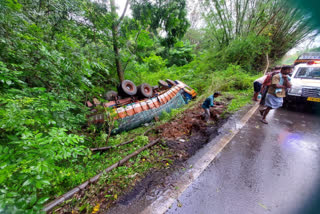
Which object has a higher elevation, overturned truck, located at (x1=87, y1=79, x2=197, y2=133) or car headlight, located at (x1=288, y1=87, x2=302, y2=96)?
overturned truck, located at (x1=87, y1=79, x2=197, y2=133)

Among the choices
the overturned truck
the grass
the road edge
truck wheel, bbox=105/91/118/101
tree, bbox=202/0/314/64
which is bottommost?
the road edge

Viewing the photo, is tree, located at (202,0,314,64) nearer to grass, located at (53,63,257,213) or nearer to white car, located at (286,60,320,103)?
white car, located at (286,60,320,103)

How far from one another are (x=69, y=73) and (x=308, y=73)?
8.13 meters

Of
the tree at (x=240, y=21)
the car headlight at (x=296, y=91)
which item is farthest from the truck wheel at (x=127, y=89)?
the tree at (x=240, y=21)

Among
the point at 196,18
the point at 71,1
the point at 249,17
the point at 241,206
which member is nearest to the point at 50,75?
the point at 71,1

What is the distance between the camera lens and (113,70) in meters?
7.21

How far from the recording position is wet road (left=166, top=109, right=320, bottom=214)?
1627 millimetres

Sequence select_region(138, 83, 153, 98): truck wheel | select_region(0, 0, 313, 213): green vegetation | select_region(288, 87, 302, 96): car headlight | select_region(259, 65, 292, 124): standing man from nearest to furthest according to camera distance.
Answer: select_region(0, 0, 313, 213): green vegetation
select_region(259, 65, 292, 124): standing man
select_region(288, 87, 302, 96): car headlight
select_region(138, 83, 153, 98): truck wheel

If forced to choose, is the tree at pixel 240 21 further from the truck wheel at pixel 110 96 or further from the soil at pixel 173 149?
the truck wheel at pixel 110 96

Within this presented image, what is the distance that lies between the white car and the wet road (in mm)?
1739

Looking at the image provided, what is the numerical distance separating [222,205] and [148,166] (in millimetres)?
1282

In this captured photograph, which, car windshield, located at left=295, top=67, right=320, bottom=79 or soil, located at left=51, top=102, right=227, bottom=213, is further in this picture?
car windshield, located at left=295, top=67, right=320, bottom=79

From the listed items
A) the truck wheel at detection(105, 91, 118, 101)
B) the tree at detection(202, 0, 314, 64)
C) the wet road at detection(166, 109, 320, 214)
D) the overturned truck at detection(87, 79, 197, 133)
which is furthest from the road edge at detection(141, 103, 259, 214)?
the tree at detection(202, 0, 314, 64)

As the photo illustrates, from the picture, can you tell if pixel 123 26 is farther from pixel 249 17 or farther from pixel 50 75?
pixel 249 17
